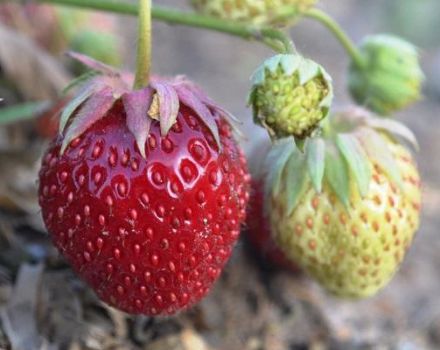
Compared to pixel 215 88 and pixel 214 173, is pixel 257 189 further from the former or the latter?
pixel 215 88

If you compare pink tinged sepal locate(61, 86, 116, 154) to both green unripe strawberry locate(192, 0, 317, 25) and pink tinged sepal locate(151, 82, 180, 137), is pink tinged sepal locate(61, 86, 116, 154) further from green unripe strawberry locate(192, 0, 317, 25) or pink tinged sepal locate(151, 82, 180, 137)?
green unripe strawberry locate(192, 0, 317, 25)

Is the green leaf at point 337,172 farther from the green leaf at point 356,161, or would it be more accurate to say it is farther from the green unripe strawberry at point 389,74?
the green unripe strawberry at point 389,74

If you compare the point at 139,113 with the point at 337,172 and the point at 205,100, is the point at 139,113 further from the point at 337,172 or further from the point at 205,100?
the point at 337,172

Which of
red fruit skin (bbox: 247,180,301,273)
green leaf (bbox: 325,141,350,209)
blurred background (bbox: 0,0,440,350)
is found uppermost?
green leaf (bbox: 325,141,350,209)

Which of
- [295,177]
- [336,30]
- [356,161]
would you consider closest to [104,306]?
[295,177]

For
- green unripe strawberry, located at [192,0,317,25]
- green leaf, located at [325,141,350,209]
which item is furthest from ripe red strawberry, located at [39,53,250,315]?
green unripe strawberry, located at [192,0,317,25]

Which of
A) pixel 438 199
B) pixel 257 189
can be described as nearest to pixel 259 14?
pixel 257 189
